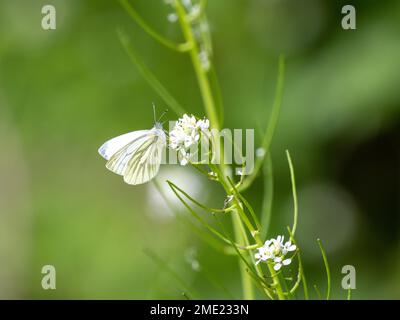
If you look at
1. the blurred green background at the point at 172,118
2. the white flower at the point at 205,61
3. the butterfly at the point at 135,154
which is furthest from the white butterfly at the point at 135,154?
the blurred green background at the point at 172,118

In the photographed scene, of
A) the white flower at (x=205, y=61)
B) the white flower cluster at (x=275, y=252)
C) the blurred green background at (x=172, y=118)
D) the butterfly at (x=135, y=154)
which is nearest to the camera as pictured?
the white flower cluster at (x=275, y=252)

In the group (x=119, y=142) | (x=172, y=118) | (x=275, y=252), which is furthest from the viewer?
(x=172, y=118)

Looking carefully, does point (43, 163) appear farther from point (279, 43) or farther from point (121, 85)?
point (279, 43)

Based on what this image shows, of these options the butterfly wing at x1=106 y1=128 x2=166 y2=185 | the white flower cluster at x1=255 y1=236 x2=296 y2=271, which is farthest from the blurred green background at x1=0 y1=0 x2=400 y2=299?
the white flower cluster at x1=255 y1=236 x2=296 y2=271

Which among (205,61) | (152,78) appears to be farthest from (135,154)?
(205,61)

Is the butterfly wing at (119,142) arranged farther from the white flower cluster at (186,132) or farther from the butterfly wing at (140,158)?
the white flower cluster at (186,132)

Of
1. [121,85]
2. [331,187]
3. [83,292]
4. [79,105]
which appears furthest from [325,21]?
[83,292]

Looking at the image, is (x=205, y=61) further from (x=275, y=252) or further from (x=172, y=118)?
(x=172, y=118)
